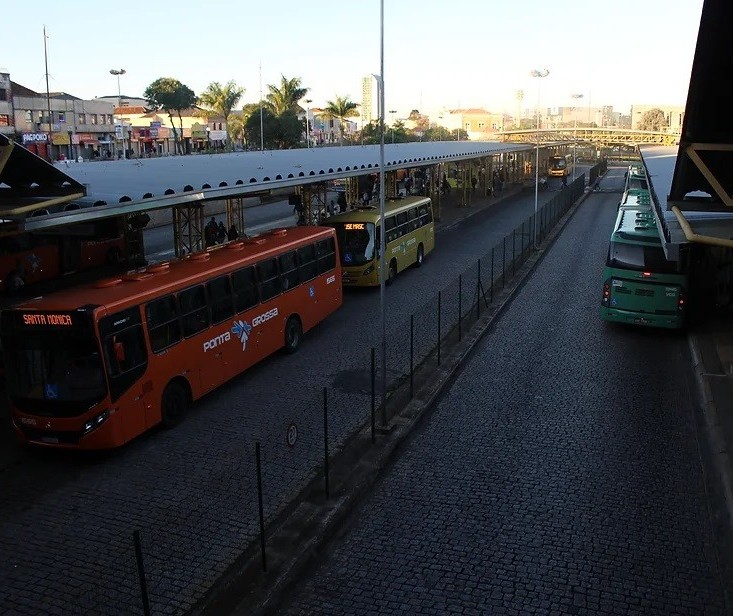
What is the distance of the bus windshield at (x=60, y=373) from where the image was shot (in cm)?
995

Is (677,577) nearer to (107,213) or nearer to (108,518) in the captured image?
(108,518)

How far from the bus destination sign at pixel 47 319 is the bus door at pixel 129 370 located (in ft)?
1.50

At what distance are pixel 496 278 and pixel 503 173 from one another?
4371 centimetres

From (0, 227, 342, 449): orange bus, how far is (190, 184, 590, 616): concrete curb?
304 cm

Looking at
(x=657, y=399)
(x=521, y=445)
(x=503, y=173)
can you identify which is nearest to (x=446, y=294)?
(x=657, y=399)

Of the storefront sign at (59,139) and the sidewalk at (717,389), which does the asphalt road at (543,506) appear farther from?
the storefront sign at (59,139)

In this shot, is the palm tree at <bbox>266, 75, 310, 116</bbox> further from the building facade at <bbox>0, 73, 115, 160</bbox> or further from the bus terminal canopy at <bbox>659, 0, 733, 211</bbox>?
the bus terminal canopy at <bbox>659, 0, 733, 211</bbox>

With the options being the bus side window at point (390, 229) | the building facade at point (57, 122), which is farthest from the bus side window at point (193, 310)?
the building facade at point (57, 122)

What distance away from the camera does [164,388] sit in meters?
11.3

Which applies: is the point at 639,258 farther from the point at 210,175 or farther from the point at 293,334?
the point at 210,175

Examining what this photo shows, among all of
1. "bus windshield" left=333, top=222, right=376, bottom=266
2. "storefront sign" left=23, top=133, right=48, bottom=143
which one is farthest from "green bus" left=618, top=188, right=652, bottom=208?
"storefront sign" left=23, top=133, right=48, bottom=143

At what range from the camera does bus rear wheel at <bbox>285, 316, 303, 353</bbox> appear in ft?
50.4

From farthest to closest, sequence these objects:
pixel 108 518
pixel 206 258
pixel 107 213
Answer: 1. pixel 206 258
2. pixel 107 213
3. pixel 108 518

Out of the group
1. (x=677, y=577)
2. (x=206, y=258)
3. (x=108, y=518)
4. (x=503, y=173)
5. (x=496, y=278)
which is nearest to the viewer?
(x=677, y=577)
